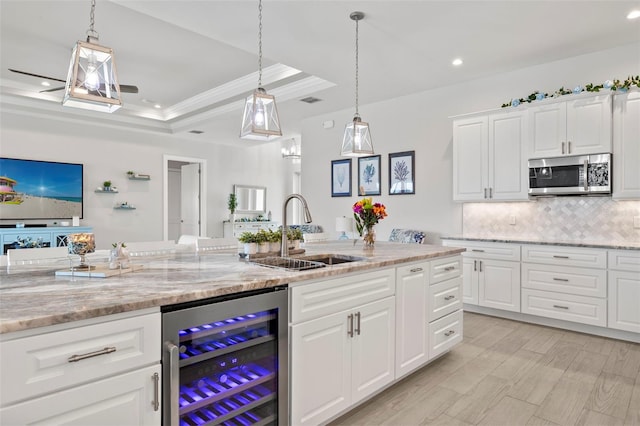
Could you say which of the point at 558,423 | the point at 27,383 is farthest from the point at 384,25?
the point at 27,383

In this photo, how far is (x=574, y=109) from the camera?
3.78 metres

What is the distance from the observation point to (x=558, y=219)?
4184 millimetres

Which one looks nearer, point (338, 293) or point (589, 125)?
point (338, 293)

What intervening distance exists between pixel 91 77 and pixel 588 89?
168 inches

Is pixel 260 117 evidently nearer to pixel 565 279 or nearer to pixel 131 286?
pixel 131 286

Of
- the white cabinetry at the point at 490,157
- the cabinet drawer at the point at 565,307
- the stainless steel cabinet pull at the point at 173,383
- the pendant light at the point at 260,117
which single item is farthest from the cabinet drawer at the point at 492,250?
the stainless steel cabinet pull at the point at 173,383

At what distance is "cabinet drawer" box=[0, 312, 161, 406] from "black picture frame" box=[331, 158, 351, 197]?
5089 millimetres

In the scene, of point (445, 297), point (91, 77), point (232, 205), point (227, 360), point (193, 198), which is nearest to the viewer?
point (227, 360)

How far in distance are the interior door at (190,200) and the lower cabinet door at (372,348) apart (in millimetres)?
6862

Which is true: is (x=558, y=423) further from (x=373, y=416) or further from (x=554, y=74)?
(x=554, y=74)

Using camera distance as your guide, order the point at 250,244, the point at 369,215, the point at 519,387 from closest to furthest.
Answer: the point at 250,244 → the point at 519,387 → the point at 369,215

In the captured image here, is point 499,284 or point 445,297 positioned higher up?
point 445,297

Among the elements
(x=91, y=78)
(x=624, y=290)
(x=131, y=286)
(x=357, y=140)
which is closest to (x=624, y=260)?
(x=624, y=290)

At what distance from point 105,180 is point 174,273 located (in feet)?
20.0
